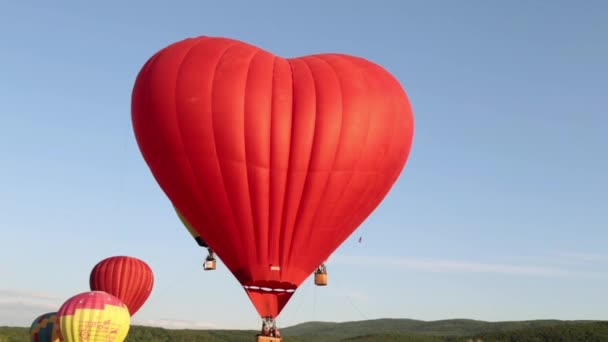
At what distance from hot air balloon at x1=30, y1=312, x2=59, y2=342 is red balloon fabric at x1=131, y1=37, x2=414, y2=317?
1974 cm

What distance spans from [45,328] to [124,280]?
625cm

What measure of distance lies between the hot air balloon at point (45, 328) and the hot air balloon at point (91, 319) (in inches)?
205

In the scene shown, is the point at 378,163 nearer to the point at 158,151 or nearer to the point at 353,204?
the point at 353,204

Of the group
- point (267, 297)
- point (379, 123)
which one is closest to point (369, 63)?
point (379, 123)

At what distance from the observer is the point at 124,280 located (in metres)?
48.8

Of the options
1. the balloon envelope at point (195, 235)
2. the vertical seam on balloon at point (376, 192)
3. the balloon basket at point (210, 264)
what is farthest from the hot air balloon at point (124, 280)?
the vertical seam on balloon at point (376, 192)

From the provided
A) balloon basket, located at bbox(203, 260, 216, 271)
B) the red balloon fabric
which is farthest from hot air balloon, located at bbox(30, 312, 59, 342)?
the red balloon fabric

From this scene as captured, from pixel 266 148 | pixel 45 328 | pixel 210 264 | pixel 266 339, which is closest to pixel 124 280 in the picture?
pixel 45 328

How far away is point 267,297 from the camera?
27156 mm

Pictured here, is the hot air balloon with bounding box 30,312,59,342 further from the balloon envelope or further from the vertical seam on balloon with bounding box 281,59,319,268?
the vertical seam on balloon with bounding box 281,59,319,268

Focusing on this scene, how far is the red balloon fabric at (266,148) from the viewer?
26516mm

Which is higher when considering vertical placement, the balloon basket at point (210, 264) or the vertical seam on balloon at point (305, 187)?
the vertical seam on balloon at point (305, 187)

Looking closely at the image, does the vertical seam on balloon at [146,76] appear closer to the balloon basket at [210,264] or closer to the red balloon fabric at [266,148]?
the red balloon fabric at [266,148]

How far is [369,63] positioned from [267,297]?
9841mm
